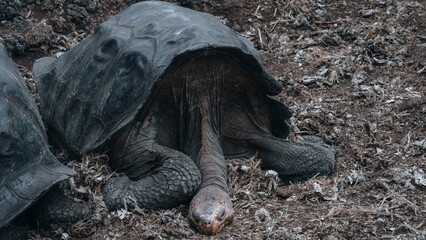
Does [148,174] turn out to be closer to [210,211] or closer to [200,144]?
[200,144]

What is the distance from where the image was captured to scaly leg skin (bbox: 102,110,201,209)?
4602 mm

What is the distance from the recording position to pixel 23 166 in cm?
427

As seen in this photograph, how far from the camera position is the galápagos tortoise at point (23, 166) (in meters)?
4.14

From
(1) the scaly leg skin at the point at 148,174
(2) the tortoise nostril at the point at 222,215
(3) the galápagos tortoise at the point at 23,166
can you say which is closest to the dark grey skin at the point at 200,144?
(1) the scaly leg skin at the point at 148,174

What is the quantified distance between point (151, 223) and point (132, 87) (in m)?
0.96

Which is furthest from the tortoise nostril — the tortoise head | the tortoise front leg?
the tortoise front leg

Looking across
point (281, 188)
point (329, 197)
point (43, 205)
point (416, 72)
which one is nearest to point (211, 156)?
point (281, 188)

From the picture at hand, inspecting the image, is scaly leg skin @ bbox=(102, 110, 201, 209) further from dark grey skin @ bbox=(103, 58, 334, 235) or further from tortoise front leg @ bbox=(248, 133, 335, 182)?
tortoise front leg @ bbox=(248, 133, 335, 182)

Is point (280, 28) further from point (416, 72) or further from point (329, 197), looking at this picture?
point (329, 197)

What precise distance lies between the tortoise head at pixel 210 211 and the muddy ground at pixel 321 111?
0.06 metres

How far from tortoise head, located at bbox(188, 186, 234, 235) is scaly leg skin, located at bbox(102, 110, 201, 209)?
173mm

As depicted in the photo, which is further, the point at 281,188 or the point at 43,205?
the point at 281,188

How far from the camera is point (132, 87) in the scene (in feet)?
16.0

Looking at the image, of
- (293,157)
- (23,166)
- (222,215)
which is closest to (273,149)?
(293,157)
